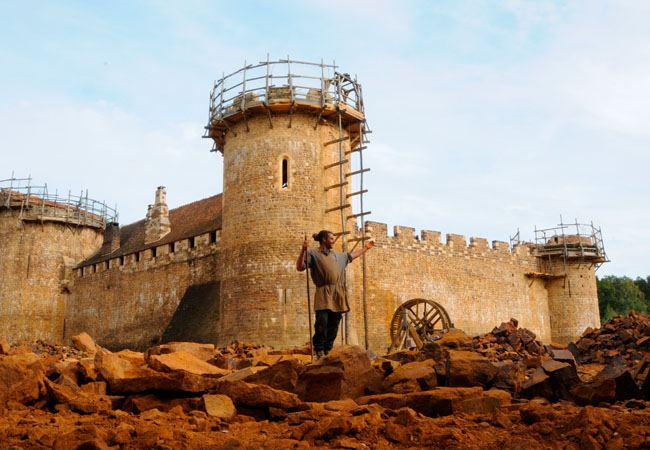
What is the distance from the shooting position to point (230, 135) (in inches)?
853

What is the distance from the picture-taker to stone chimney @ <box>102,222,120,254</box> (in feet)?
108

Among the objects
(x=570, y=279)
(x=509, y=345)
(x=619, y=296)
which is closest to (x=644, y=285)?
(x=619, y=296)

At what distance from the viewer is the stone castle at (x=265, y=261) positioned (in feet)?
65.9

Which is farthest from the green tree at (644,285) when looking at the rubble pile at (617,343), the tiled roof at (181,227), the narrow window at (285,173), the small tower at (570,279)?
the rubble pile at (617,343)

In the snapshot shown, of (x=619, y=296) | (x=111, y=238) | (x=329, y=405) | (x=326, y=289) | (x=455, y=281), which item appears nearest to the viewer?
(x=329, y=405)

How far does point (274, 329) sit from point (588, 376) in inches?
458

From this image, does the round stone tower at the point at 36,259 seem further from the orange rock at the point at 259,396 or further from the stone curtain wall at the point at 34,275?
the orange rock at the point at 259,396

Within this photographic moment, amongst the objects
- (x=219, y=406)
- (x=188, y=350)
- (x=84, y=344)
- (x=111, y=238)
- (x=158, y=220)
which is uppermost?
→ (x=111, y=238)

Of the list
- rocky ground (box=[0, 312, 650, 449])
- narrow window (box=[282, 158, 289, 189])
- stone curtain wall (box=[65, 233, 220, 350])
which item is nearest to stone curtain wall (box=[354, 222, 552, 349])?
narrow window (box=[282, 158, 289, 189])

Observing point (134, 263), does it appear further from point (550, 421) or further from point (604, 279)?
point (604, 279)

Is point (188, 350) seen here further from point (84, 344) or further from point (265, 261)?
point (265, 261)

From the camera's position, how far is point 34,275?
32.5m

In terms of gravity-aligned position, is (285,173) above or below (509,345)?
above

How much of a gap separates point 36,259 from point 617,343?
29.1 meters
